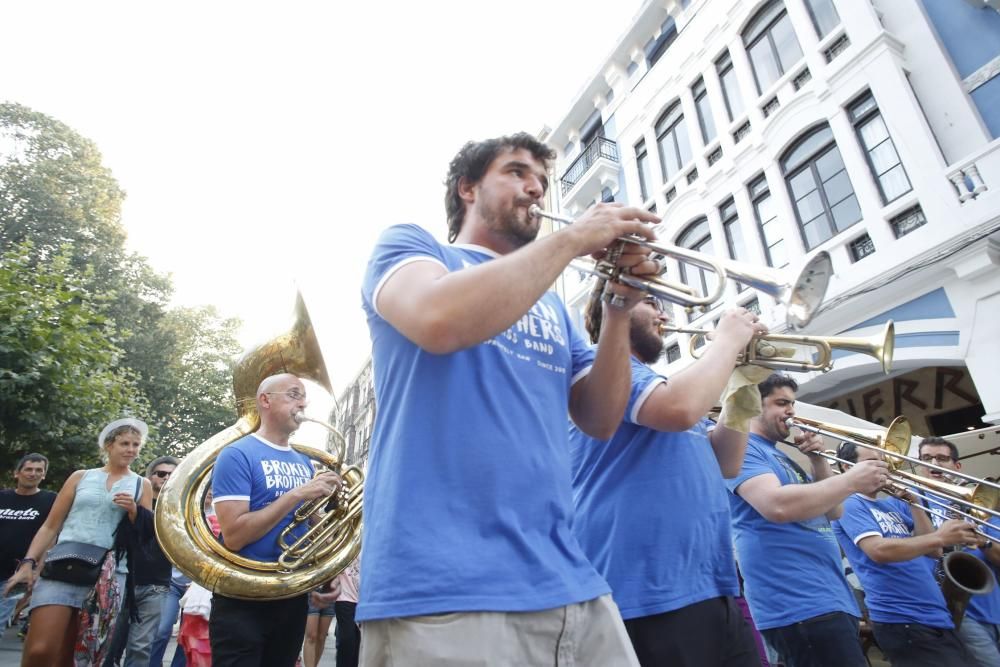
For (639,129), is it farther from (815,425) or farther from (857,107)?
(815,425)

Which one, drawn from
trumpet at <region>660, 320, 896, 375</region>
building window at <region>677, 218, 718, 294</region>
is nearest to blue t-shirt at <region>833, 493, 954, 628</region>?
trumpet at <region>660, 320, 896, 375</region>

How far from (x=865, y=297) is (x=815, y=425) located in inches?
233

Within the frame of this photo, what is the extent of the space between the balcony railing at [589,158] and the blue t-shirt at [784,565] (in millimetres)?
13563

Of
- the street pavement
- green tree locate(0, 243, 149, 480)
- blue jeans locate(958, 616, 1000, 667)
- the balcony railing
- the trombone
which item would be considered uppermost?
the balcony railing

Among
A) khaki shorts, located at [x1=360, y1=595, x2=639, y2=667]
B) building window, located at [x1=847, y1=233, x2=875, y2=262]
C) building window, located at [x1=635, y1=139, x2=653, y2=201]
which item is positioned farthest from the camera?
building window, located at [x1=635, y1=139, x2=653, y2=201]

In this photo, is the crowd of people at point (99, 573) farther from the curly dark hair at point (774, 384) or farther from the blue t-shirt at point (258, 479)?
the curly dark hair at point (774, 384)

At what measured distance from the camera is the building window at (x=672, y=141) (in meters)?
13.5

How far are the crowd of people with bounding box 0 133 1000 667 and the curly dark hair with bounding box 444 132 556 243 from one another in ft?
0.04

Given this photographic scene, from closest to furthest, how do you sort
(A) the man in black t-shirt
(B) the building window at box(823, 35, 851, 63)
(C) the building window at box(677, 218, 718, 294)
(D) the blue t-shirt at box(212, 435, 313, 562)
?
(D) the blue t-shirt at box(212, 435, 313, 562), (A) the man in black t-shirt, (B) the building window at box(823, 35, 851, 63), (C) the building window at box(677, 218, 718, 294)

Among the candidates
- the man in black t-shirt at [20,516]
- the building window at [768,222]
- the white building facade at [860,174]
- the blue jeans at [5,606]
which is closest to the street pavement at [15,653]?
the blue jeans at [5,606]

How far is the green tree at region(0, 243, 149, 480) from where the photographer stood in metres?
8.70

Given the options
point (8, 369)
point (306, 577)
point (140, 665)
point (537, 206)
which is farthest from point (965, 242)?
point (8, 369)

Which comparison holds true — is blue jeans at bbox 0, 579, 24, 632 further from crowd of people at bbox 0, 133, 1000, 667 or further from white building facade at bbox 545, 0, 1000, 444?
white building facade at bbox 545, 0, 1000, 444

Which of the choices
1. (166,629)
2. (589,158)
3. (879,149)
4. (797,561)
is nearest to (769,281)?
(797,561)
